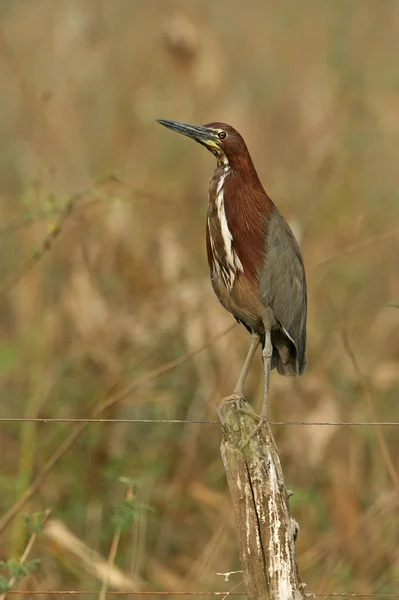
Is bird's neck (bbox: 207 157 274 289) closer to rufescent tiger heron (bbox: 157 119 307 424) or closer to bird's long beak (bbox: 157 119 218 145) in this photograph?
rufescent tiger heron (bbox: 157 119 307 424)

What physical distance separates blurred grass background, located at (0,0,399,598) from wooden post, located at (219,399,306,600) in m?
1.13

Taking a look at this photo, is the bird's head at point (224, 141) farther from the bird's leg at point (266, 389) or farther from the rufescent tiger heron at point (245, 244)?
the bird's leg at point (266, 389)

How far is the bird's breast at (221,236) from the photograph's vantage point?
135 inches

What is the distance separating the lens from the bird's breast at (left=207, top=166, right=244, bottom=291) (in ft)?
11.3

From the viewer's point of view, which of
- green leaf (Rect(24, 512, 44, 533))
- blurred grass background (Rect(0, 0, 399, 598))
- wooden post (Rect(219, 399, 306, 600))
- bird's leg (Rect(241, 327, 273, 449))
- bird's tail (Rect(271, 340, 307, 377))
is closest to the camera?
wooden post (Rect(219, 399, 306, 600))

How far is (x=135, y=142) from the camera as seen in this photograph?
7391 mm

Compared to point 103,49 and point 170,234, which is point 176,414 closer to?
point 170,234

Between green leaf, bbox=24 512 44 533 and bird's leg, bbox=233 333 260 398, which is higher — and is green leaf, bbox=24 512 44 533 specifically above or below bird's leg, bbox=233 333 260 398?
below

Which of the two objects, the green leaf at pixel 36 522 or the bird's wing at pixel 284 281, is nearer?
the green leaf at pixel 36 522

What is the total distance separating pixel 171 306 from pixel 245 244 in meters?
2.08

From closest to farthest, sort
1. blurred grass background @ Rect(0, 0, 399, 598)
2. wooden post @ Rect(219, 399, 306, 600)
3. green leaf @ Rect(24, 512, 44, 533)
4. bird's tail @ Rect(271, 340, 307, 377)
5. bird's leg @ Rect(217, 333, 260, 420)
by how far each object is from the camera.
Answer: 1. wooden post @ Rect(219, 399, 306, 600)
2. green leaf @ Rect(24, 512, 44, 533)
3. bird's leg @ Rect(217, 333, 260, 420)
4. bird's tail @ Rect(271, 340, 307, 377)
5. blurred grass background @ Rect(0, 0, 399, 598)

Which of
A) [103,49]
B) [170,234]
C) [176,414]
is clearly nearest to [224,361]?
[176,414]

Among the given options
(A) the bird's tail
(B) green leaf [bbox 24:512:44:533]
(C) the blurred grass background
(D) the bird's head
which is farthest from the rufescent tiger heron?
(B) green leaf [bbox 24:512:44:533]

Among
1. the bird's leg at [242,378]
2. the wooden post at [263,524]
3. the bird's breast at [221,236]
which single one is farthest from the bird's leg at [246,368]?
the wooden post at [263,524]
